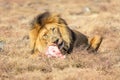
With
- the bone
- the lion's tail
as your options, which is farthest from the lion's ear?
the lion's tail

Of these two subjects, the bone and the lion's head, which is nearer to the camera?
the bone

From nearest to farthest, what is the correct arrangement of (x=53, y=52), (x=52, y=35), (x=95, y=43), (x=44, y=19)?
(x=53, y=52)
(x=52, y=35)
(x=44, y=19)
(x=95, y=43)

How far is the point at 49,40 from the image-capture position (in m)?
10.8

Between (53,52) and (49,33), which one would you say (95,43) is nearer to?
(49,33)

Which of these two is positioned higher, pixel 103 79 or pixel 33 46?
pixel 103 79

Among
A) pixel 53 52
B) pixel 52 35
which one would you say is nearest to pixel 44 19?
pixel 52 35

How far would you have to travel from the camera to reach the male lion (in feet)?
35.1

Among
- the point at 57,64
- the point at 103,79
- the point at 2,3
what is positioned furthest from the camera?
the point at 2,3

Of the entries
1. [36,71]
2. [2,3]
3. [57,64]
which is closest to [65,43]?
[57,64]

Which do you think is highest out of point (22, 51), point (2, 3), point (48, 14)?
point (48, 14)

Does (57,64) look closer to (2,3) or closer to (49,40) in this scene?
(49,40)

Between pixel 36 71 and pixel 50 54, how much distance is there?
60.3 inches

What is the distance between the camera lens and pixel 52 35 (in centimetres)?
1085

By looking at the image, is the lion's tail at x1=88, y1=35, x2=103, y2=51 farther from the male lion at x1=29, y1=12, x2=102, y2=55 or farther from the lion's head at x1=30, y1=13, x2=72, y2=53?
the lion's head at x1=30, y1=13, x2=72, y2=53
